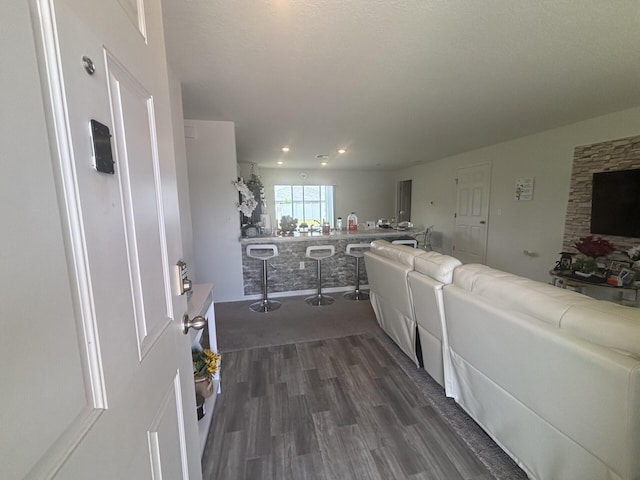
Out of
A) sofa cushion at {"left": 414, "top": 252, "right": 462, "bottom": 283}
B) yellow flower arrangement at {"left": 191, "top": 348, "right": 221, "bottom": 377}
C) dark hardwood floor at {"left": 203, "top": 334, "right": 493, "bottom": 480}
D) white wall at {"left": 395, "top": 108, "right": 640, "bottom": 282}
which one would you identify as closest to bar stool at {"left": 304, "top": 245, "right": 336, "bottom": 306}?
dark hardwood floor at {"left": 203, "top": 334, "right": 493, "bottom": 480}

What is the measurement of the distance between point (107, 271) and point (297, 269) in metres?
3.75

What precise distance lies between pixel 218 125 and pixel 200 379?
10.0 feet

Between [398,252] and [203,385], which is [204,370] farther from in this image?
[398,252]

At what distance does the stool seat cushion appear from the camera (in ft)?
11.7

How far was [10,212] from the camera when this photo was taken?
30 centimetres

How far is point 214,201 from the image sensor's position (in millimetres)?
3584

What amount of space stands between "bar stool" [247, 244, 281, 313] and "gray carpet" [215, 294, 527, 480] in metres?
0.12

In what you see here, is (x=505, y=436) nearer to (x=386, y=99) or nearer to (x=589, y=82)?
(x=386, y=99)

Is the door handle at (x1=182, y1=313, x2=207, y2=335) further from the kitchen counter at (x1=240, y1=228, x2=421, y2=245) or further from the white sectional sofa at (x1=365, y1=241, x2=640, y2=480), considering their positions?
the kitchen counter at (x1=240, y1=228, x2=421, y2=245)

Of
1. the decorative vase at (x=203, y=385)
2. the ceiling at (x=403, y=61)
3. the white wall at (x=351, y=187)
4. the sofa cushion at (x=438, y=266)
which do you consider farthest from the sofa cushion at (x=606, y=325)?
the white wall at (x=351, y=187)

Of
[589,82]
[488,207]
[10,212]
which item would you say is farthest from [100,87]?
[488,207]

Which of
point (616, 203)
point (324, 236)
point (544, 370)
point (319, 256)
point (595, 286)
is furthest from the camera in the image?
point (324, 236)

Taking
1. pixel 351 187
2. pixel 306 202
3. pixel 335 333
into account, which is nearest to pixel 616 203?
pixel 335 333

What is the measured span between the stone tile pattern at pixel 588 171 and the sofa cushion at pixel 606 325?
3313mm
